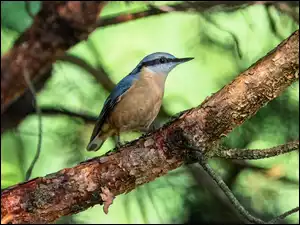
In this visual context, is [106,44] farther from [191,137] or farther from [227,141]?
[191,137]

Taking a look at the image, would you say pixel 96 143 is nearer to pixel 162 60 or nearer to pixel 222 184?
pixel 162 60

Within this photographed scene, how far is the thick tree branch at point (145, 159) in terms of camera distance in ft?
4.89

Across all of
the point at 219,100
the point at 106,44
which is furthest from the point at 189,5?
the point at 219,100

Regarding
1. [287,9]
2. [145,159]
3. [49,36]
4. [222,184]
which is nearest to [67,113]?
[49,36]

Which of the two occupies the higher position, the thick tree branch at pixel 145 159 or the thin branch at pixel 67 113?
the thick tree branch at pixel 145 159

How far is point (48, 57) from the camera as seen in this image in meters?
2.47

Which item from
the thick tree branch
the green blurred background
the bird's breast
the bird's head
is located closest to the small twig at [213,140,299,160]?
the thick tree branch

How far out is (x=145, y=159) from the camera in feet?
5.27

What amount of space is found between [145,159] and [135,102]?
452 mm

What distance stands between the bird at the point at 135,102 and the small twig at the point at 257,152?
1.63 ft

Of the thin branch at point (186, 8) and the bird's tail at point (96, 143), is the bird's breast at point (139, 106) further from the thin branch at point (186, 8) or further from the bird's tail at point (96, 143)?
the thin branch at point (186, 8)

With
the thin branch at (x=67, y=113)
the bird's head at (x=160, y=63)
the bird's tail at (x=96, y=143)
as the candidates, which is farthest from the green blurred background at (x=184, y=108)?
the bird's head at (x=160, y=63)

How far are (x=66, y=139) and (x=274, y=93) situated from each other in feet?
4.71

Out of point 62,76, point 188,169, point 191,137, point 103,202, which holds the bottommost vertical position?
point 188,169
